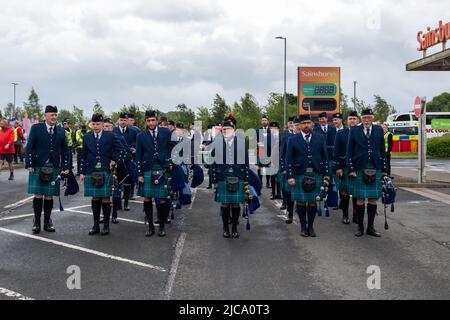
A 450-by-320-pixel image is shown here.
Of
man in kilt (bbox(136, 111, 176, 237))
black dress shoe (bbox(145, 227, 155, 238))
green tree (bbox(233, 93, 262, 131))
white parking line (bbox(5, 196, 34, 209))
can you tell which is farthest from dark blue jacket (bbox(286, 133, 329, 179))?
green tree (bbox(233, 93, 262, 131))

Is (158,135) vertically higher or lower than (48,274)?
higher

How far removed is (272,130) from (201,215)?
3.15 meters

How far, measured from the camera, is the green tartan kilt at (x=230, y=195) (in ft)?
25.5

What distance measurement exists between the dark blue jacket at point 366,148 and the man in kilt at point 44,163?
4.80 metres

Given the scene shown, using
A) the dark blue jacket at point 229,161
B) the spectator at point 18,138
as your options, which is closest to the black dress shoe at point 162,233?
the dark blue jacket at point 229,161

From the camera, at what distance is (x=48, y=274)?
5633 mm

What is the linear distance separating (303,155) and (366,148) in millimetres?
1030

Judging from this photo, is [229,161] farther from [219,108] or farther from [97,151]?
[219,108]

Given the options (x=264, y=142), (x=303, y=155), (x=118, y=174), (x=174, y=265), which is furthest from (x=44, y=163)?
(x=264, y=142)

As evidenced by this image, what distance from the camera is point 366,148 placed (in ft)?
26.5

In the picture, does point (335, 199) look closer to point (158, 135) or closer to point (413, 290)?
point (158, 135)
